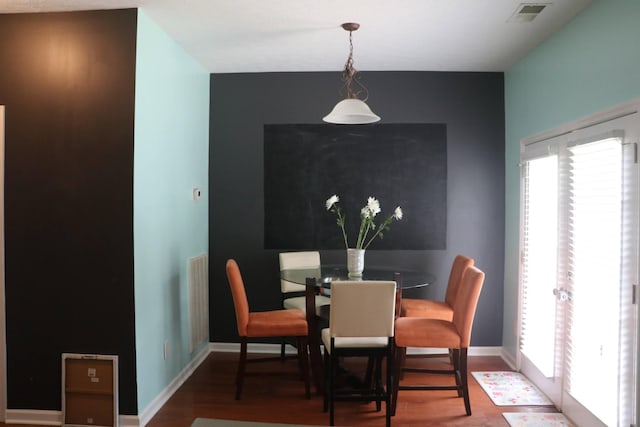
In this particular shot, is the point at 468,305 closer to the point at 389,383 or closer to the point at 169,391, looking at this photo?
the point at 389,383

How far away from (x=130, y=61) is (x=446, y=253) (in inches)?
122

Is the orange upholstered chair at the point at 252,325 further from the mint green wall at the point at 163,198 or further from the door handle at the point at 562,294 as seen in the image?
the door handle at the point at 562,294

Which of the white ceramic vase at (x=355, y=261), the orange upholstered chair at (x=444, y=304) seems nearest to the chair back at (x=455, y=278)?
the orange upholstered chair at (x=444, y=304)

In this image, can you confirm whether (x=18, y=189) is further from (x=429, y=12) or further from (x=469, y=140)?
(x=469, y=140)

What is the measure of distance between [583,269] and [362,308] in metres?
1.38

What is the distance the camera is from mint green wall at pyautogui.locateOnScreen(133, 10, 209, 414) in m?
3.06

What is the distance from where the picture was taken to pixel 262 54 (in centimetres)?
395

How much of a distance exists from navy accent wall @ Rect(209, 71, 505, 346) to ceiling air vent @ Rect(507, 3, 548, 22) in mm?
1320

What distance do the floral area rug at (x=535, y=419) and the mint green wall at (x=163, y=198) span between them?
2410 mm

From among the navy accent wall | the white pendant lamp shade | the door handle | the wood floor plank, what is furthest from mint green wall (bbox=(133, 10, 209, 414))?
the door handle

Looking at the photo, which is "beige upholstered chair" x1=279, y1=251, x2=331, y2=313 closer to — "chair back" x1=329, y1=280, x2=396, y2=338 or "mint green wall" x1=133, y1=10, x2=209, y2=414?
"mint green wall" x1=133, y1=10, x2=209, y2=414

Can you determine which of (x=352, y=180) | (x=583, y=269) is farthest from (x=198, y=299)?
(x=583, y=269)

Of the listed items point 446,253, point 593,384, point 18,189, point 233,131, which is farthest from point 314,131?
point 593,384

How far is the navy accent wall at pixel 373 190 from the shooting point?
4.46 meters
